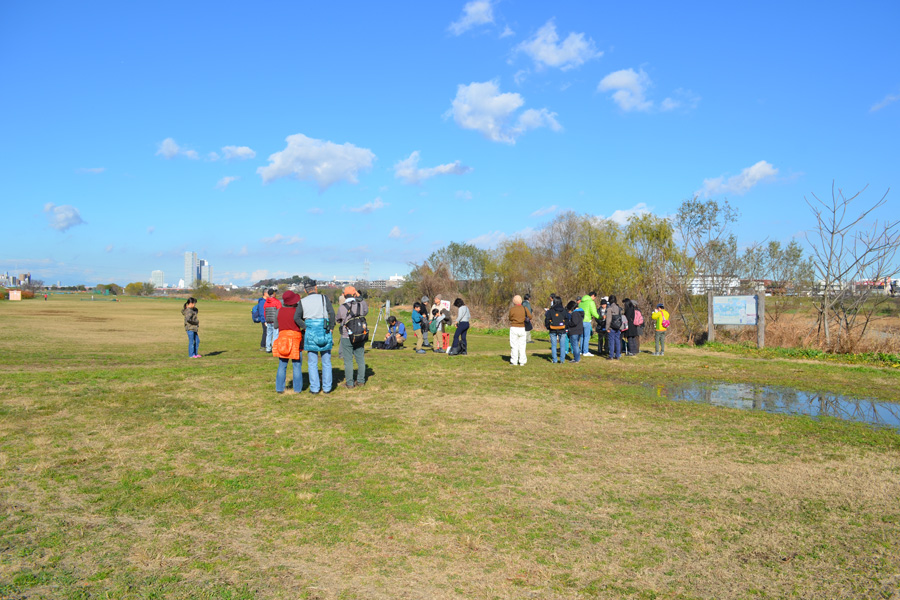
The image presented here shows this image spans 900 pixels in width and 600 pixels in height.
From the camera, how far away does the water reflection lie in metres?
9.26

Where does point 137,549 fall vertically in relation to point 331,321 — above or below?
below

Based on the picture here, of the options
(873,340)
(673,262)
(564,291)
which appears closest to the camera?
(873,340)

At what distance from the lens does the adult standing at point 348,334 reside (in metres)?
10.4

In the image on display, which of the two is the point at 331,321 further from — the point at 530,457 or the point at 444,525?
the point at 444,525

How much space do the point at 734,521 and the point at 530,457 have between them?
7.59ft

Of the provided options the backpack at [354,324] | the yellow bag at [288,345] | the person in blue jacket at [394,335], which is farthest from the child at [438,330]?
the yellow bag at [288,345]

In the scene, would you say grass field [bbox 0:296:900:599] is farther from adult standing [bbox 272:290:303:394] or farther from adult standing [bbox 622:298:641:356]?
adult standing [bbox 622:298:641:356]

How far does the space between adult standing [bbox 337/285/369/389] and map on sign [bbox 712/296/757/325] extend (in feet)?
46.4

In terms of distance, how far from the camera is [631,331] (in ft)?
54.5

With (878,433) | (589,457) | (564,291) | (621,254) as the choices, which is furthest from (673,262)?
(589,457)

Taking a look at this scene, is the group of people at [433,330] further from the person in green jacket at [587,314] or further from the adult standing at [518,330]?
the person in green jacket at [587,314]

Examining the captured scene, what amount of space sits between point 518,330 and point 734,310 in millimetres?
9401

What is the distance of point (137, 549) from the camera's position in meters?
4.05

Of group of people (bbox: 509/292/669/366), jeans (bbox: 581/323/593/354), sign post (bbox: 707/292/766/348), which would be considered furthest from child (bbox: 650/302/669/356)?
sign post (bbox: 707/292/766/348)
